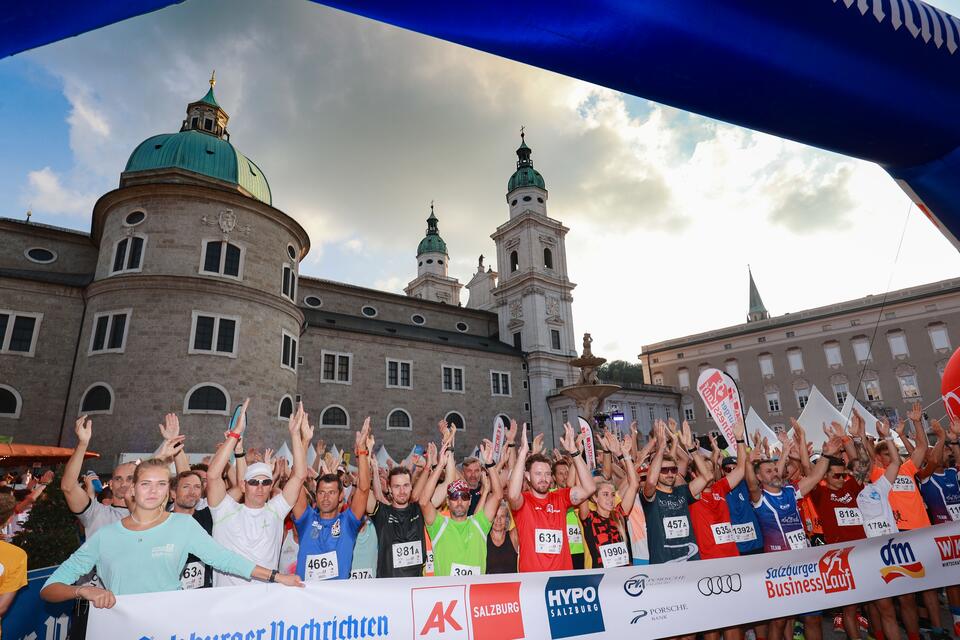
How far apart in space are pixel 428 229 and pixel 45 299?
1932 inches

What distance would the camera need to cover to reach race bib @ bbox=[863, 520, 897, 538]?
6.37 m

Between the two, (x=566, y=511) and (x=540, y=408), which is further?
(x=540, y=408)

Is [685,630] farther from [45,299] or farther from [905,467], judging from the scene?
[45,299]

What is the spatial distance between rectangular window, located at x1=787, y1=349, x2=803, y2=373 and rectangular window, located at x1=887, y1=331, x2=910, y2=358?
6.96 m

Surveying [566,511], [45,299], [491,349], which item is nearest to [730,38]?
[566,511]

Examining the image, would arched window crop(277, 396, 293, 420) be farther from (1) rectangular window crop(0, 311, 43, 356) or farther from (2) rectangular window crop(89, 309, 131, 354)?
(1) rectangular window crop(0, 311, 43, 356)

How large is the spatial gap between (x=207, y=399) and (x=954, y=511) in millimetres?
24549

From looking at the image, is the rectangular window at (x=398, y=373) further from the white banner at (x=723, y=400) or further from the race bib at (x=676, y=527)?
the race bib at (x=676, y=527)

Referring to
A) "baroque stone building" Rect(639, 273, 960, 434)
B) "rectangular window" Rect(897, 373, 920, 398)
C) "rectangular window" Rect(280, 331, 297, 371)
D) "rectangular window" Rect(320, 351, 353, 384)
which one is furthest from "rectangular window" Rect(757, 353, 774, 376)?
"rectangular window" Rect(280, 331, 297, 371)

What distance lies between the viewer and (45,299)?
23.1 m

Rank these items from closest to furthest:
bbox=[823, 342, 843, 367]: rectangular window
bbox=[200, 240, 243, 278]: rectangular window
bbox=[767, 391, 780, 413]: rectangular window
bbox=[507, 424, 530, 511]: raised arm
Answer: bbox=[507, 424, 530, 511]: raised arm
bbox=[200, 240, 243, 278]: rectangular window
bbox=[823, 342, 843, 367]: rectangular window
bbox=[767, 391, 780, 413]: rectangular window

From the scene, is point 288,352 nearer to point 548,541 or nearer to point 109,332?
point 109,332

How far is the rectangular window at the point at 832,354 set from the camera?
4606 cm

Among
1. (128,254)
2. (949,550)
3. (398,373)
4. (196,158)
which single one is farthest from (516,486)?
(196,158)
